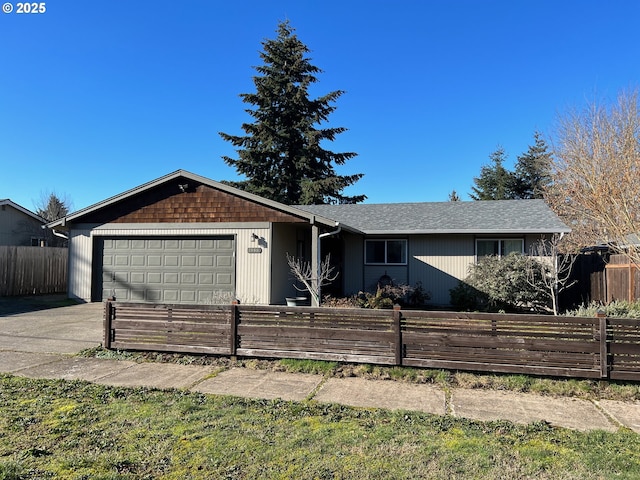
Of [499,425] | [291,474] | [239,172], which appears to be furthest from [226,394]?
[239,172]

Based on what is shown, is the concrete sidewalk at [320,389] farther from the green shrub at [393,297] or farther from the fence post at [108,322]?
the green shrub at [393,297]

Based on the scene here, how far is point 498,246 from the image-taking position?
43.5 feet

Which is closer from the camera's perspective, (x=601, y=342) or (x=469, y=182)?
(x=601, y=342)

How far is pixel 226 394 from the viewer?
198 inches

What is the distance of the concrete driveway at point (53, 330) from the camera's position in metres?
7.39

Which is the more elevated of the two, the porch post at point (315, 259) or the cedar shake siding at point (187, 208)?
the cedar shake siding at point (187, 208)

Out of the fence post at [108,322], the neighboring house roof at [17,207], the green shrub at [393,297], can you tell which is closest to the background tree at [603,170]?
the green shrub at [393,297]

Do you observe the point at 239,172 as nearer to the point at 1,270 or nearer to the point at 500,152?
the point at 1,270

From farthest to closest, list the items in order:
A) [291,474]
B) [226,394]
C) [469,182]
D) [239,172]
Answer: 1. [469,182]
2. [239,172]
3. [226,394]
4. [291,474]

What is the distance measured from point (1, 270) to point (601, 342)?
1775 cm

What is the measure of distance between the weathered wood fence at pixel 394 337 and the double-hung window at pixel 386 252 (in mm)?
8186

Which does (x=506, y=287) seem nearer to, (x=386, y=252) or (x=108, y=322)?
(x=386, y=252)

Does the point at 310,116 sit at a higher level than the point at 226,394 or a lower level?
higher

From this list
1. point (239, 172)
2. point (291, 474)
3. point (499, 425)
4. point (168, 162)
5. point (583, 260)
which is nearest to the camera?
point (291, 474)
